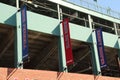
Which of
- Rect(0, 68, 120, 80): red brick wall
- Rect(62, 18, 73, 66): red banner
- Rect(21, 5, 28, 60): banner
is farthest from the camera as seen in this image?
Rect(62, 18, 73, 66): red banner

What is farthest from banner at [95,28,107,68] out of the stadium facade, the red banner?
the red banner

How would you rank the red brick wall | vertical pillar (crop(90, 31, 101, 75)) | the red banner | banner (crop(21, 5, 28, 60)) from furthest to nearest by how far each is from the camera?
vertical pillar (crop(90, 31, 101, 75)) < the red banner < banner (crop(21, 5, 28, 60)) < the red brick wall

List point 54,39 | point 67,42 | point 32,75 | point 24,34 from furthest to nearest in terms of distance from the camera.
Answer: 1. point 54,39
2. point 67,42
3. point 24,34
4. point 32,75

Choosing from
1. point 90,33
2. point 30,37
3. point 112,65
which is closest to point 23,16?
point 30,37

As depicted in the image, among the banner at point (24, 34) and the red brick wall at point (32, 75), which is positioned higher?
the banner at point (24, 34)

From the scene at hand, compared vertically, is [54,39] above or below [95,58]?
above

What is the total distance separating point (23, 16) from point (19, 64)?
4.31 meters

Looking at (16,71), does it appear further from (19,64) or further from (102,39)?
(102,39)

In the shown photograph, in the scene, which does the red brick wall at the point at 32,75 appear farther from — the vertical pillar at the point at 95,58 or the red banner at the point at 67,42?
the vertical pillar at the point at 95,58

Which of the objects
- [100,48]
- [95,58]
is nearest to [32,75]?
[95,58]

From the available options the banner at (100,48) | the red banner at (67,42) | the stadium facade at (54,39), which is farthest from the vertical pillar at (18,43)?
the banner at (100,48)

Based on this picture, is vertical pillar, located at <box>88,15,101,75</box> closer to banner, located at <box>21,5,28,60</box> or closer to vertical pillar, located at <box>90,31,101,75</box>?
vertical pillar, located at <box>90,31,101,75</box>

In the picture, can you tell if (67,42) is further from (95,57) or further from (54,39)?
(95,57)

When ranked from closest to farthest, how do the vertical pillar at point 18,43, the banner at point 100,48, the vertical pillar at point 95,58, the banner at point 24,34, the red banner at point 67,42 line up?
the banner at point 24,34, the vertical pillar at point 18,43, the red banner at point 67,42, the banner at point 100,48, the vertical pillar at point 95,58
